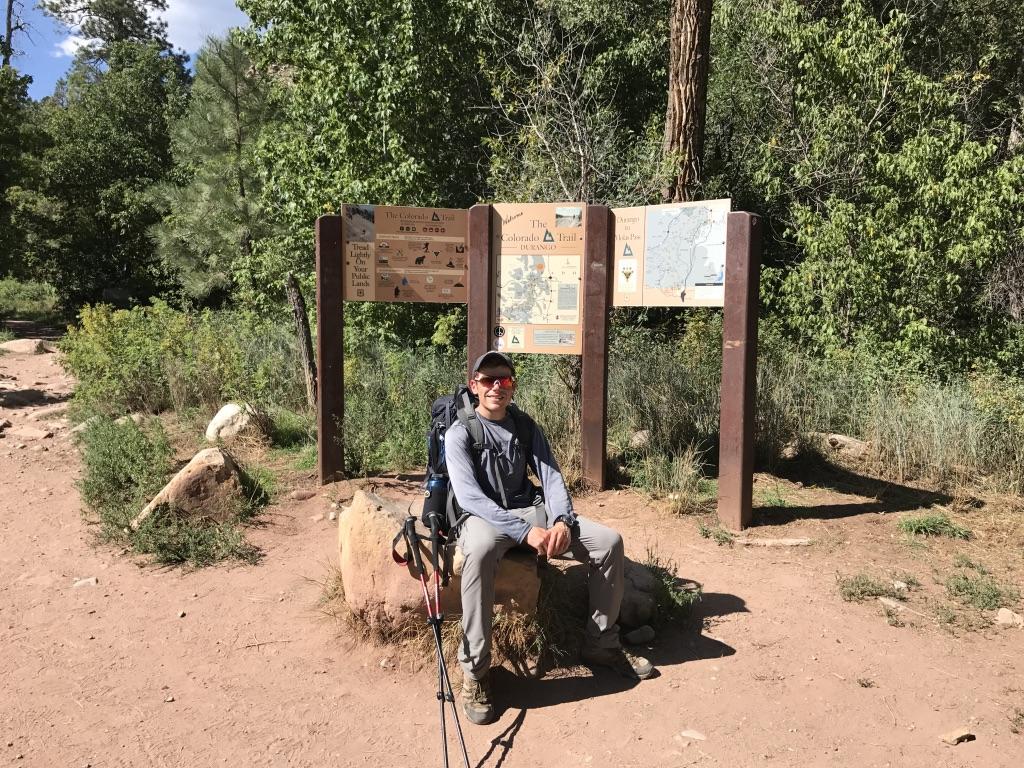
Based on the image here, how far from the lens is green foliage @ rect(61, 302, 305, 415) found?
897 centimetres

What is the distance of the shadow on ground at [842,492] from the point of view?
6.18 m

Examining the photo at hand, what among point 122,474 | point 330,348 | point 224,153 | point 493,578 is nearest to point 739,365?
point 493,578

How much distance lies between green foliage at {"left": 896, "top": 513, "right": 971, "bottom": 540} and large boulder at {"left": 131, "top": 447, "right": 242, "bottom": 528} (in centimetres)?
475

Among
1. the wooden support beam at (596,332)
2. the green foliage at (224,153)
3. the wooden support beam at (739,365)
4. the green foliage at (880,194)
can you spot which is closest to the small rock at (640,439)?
the wooden support beam at (596,332)

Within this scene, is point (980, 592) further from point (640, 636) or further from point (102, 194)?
Answer: point (102, 194)

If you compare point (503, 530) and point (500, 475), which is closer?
point (503, 530)

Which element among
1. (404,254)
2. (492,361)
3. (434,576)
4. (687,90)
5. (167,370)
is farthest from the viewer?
(687,90)

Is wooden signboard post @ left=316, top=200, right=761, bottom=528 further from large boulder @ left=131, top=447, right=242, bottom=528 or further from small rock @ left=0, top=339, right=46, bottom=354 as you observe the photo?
small rock @ left=0, top=339, right=46, bottom=354

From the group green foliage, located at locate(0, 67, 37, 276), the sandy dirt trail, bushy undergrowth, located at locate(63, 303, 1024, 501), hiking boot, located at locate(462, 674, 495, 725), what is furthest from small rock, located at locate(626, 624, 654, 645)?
green foliage, located at locate(0, 67, 37, 276)

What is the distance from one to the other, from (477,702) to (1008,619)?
2.87 metres

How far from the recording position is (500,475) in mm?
3896

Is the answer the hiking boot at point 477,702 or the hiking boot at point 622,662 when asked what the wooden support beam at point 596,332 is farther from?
the hiking boot at point 477,702

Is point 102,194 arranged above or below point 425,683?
above

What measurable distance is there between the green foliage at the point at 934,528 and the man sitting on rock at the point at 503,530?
2.92m
